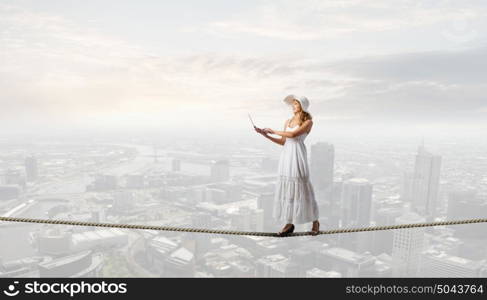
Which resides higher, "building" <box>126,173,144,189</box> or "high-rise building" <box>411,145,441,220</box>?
"high-rise building" <box>411,145,441,220</box>

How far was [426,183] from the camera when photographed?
29.1 meters

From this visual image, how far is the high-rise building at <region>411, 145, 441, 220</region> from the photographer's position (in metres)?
27.8

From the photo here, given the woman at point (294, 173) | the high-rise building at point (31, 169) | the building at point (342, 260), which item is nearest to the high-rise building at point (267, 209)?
the building at point (342, 260)

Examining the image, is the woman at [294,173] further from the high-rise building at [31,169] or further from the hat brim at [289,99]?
the high-rise building at [31,169]

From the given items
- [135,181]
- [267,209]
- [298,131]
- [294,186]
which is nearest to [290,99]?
[298,131]

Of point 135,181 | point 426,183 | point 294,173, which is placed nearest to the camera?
point 294,173

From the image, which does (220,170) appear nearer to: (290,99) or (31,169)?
(31,169)

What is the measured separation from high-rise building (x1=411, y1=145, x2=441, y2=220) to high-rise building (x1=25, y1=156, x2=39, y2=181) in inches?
1249

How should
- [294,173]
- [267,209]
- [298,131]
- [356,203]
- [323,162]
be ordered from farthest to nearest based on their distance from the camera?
1. [356,203]
2. [323,162]
3. [267,209]
4. [294,173]
5. [298,131]

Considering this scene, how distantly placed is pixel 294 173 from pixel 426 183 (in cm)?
2949

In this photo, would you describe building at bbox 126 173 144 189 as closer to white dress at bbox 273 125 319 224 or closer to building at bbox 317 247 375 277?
building at bbox 317 247 375 277

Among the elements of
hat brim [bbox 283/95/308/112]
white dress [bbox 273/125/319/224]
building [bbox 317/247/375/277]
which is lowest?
building [bbox 317/247/375/277]

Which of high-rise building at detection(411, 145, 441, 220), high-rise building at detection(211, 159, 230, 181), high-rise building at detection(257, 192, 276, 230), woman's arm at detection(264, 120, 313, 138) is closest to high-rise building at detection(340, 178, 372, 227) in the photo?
high-rise building at detection(411, 145, 441, 220)

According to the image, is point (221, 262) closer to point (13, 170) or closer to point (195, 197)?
point (195, 197)
